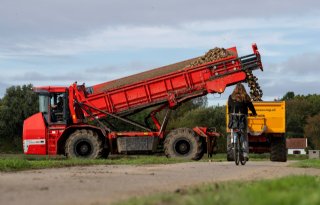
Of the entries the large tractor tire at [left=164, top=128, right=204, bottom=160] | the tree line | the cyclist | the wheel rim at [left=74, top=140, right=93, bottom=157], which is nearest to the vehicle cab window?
the wheel rim at [left=74, top=140, right=93, bottom=157]

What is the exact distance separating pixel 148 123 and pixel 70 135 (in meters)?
3.65

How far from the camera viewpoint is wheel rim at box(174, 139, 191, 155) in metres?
26.0

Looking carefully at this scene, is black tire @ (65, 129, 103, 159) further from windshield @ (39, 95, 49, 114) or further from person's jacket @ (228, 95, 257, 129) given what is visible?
person's jacket @ (228, 95, 257, 129)

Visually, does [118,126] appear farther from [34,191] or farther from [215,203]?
[215,203]

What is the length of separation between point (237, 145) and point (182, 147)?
950 cm

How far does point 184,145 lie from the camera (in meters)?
26.2

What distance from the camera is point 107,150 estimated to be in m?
27.2

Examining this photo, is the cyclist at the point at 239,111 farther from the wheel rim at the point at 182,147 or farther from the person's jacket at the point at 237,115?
the wheel rim at the point at 182,147

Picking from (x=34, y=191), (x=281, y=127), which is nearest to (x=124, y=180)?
(x=34, y=191)

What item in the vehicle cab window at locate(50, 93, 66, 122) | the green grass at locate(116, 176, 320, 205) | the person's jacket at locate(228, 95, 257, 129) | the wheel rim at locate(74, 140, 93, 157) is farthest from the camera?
the vehicle cab window at locate(50, 93, 66, 122)

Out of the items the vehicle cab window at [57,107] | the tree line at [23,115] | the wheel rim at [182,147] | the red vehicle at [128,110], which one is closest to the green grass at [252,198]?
the wheel rim at [182,147]

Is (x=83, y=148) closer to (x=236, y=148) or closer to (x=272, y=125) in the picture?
(x=272, y=125)

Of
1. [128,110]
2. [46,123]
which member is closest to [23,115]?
[46,123]

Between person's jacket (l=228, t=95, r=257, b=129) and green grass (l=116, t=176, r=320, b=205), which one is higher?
person's jacket (l=228, t=95, r=257, b=129)
